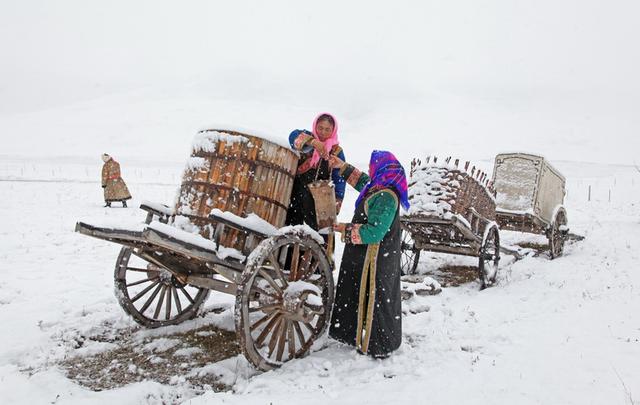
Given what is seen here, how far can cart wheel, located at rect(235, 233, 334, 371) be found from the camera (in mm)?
3725

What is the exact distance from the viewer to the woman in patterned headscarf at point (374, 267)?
167 inches

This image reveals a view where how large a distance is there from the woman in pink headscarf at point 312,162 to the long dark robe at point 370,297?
1.87 feet

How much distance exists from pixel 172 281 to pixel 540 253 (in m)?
8.58


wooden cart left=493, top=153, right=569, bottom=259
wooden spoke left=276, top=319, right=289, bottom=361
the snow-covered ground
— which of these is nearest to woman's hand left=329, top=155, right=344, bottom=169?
wooden spoke left=276, top=319, right=289, bottom=361

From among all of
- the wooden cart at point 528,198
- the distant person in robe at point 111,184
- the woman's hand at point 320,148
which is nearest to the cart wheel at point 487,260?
the wooden cart at point 528,198

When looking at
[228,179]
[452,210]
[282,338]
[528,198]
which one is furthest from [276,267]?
[528,198]

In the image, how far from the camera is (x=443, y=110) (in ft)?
180

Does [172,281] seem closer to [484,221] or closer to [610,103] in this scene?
Result: [484,221]

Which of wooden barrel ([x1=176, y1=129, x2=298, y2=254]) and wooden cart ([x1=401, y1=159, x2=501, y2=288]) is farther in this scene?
wooden cart ([x1=401, y1=159, x2=501, y2=288])

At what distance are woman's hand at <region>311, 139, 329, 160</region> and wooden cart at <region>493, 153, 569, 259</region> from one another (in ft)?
18.2

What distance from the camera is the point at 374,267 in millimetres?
4367

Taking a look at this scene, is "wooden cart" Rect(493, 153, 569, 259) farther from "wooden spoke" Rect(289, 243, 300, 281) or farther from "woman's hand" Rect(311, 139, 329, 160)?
"wooden spoke" Rect(289, 243, 300, 281)

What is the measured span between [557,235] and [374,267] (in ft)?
22.3

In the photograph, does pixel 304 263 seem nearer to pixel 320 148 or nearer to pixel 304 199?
pixel 304 199
